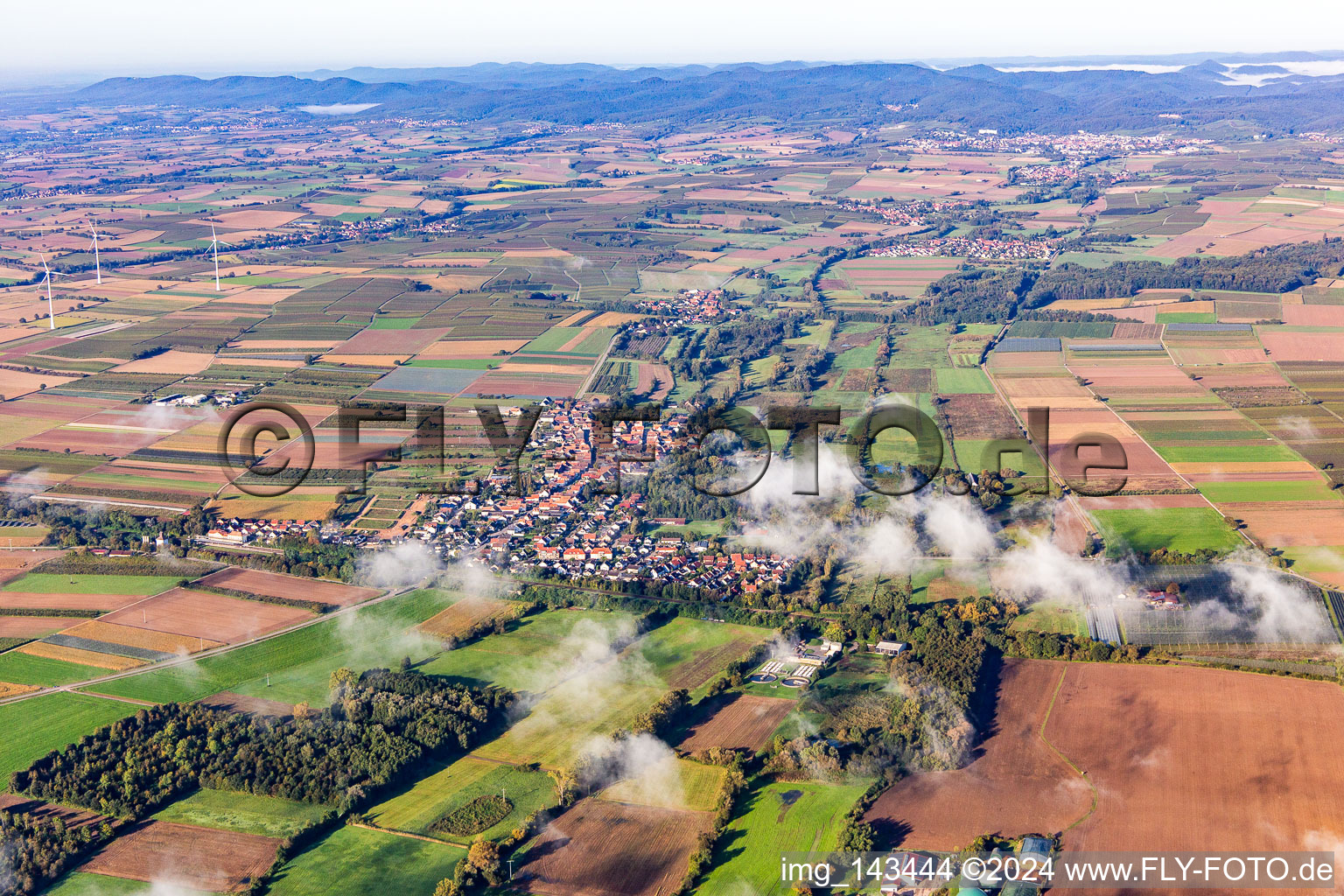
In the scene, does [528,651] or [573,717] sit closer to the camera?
[573,717]

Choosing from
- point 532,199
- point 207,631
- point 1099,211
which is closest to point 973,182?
point 1099,211

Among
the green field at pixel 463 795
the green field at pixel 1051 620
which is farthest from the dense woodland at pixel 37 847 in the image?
the green field at pixel 1051 620

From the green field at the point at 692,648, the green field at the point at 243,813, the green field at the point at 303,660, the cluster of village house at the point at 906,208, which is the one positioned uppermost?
the cluster of village house at the point at 906,208

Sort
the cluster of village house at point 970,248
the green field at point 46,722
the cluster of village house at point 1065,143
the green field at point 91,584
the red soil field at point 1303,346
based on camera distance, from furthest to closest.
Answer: the cluster of village house at point 1065,143 → the cluster of village house at point 970,248 → the red soil field at point 1303,346 → the green field at point 91,584 → the green field at point 46,722

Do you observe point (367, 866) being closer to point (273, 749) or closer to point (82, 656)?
point (273, 749)

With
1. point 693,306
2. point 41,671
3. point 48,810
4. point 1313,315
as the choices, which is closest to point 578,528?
point 41,671

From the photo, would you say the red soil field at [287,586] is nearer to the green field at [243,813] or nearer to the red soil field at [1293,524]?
the green field at [243,813]
